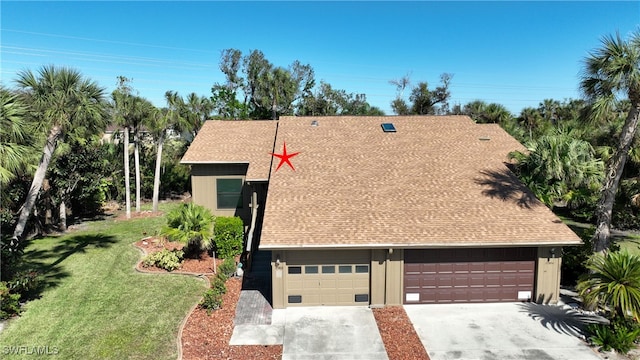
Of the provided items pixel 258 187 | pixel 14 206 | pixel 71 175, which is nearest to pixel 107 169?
pixel 71 175

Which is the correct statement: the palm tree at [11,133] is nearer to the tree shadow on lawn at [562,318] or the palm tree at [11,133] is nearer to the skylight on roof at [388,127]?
the skylight on roof at [388,127]

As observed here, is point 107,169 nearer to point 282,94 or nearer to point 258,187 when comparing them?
point 258,187

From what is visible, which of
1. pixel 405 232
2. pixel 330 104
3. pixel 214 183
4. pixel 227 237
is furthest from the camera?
pixel 330 104

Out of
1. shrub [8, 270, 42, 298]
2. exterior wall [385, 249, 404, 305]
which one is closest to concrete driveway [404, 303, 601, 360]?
exterior wall [385, 249, 404, 305]

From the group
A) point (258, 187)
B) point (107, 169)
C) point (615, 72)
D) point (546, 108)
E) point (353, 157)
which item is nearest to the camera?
point (615, 72)

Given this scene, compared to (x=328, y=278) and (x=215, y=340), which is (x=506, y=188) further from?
(x=215, y=340)

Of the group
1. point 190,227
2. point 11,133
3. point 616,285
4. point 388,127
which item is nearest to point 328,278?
point 190,227

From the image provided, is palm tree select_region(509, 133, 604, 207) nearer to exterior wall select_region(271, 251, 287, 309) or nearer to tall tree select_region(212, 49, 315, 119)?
exterior wall select_region(271, 251, 287, 309)
